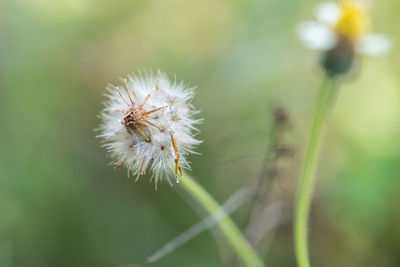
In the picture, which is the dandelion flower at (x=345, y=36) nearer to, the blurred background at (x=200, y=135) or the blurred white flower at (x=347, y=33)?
the blurred white flower at (x=347, y=33)

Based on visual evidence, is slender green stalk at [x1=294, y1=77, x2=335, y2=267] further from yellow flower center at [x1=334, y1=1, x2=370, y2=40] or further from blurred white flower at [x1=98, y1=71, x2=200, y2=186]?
yellow flower center at [x1=334, y1=1, x2=370, y2=40]

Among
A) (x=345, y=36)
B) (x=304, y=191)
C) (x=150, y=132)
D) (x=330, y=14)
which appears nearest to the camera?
(x=150, y=132)

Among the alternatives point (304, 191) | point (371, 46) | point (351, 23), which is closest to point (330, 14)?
point (351, 23)

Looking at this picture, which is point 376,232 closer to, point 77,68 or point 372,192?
point 372,192

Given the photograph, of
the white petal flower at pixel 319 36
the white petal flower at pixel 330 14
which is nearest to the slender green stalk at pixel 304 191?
the white petal flower at pixel 319 36

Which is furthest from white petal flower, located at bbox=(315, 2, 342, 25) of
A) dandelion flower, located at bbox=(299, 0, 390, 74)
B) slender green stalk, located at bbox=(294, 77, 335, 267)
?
slender green stalk, located at bbox=(294, 77, 335, 267)

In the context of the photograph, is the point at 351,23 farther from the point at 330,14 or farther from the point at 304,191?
the point at 304,191
